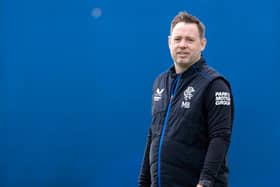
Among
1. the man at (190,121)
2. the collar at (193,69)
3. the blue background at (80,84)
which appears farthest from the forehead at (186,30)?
the blue background at (80,84)

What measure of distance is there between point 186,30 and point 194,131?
1.32 ft

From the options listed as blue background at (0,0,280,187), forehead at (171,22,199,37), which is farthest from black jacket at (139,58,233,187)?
blue background at (0,0,280,187)

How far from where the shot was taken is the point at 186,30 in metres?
1.94

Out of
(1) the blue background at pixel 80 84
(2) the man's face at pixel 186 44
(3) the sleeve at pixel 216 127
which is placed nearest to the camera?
(3) the sleeve at pixel 216 127

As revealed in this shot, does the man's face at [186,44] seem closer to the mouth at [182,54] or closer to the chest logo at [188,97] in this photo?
the mouth at [182,54]

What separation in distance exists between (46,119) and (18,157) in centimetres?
28

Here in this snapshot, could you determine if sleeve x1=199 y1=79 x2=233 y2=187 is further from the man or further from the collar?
the collar

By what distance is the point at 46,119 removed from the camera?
9.50 feet

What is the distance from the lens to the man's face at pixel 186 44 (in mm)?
1920

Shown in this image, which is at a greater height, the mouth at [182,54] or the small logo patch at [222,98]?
the mouth at [182,54]

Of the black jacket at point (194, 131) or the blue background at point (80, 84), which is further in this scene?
the blue background at point (80, 84)

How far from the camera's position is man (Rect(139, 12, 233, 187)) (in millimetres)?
1810

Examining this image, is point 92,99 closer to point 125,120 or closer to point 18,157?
point 125,120

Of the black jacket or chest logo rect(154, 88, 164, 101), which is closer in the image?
the black jacket
